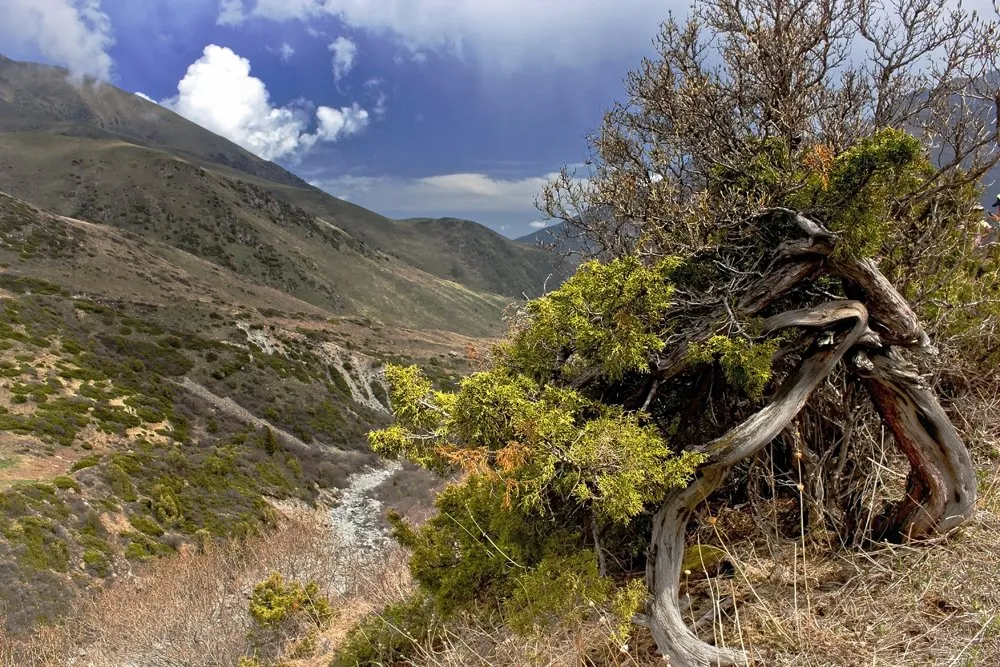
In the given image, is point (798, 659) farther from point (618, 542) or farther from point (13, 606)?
point (13, 606)

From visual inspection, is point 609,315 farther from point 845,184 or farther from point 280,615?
point 280,615

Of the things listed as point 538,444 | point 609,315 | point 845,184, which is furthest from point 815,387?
point 538,444

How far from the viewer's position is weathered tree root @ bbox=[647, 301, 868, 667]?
3.44m

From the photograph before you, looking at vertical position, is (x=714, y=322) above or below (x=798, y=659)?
above

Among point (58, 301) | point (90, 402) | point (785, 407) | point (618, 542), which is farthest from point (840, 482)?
point (58, 301)

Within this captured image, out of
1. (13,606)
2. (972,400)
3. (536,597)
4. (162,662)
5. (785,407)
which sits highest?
(972,400)

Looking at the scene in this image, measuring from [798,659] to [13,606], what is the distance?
19.6 meters

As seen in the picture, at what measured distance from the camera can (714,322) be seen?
11.8ft

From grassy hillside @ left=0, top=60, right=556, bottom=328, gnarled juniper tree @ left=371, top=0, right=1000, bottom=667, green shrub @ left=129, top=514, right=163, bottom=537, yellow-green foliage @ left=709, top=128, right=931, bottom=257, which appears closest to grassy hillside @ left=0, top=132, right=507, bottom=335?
grassy hillside @ left=0, top=60, right=556, bottom=328

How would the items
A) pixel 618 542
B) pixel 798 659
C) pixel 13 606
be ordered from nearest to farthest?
pixel 798 659, pixel 618 542, pixel 13 606

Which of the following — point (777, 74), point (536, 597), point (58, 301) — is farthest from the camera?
point (58, 301)

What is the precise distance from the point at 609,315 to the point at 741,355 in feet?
2.68

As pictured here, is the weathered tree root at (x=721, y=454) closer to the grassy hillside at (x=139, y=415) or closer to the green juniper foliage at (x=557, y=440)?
the green juniper foliage at (x=557, y=440)

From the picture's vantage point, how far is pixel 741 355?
3.33 meters
